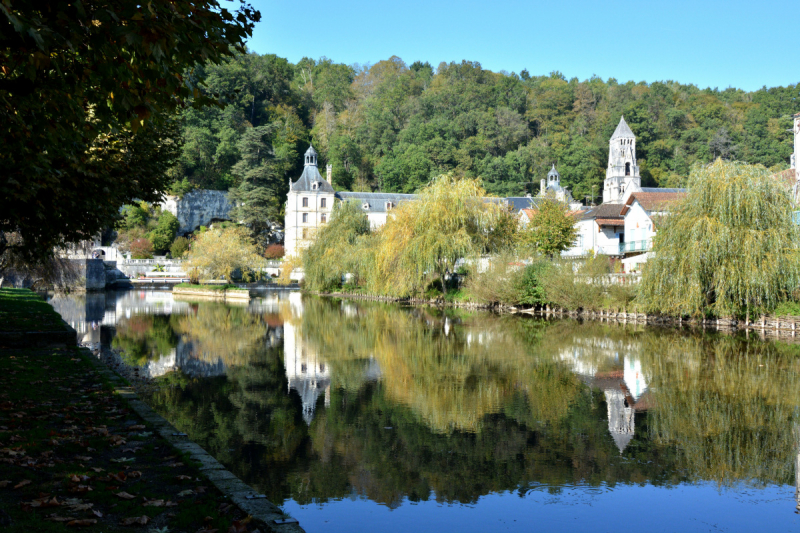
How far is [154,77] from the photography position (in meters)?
5.14

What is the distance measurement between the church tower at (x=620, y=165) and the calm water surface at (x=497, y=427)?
74.2 metres

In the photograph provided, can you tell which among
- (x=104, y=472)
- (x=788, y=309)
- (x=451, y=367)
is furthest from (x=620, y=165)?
(x=104, y=472)

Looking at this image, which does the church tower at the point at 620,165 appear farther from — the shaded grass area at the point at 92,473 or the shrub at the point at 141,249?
the shaded grass area at the point at 92,473

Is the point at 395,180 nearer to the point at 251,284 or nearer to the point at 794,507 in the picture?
the point at 251,284

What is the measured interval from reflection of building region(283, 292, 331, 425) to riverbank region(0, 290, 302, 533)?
3.37 metres

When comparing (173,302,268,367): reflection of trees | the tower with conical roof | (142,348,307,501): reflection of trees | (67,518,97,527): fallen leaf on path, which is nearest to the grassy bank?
(67,518,97,527): fallen leaf on path

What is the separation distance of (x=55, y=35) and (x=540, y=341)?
1890cm

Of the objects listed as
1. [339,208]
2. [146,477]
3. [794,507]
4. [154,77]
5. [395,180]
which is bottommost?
[794,507]

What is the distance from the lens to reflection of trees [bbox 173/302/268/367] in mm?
18266

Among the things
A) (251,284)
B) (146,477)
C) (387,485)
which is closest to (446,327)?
(387,485)

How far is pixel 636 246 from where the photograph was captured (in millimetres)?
47781

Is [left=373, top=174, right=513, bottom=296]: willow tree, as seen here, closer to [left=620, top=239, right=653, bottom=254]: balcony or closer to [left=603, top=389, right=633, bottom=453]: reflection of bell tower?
[left=620, top=239, right=653, bottom=254]: balcony

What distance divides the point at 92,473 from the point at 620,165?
9518 cm

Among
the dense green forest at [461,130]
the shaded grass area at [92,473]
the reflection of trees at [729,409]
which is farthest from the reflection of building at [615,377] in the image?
the dense green forest at [461,130]
